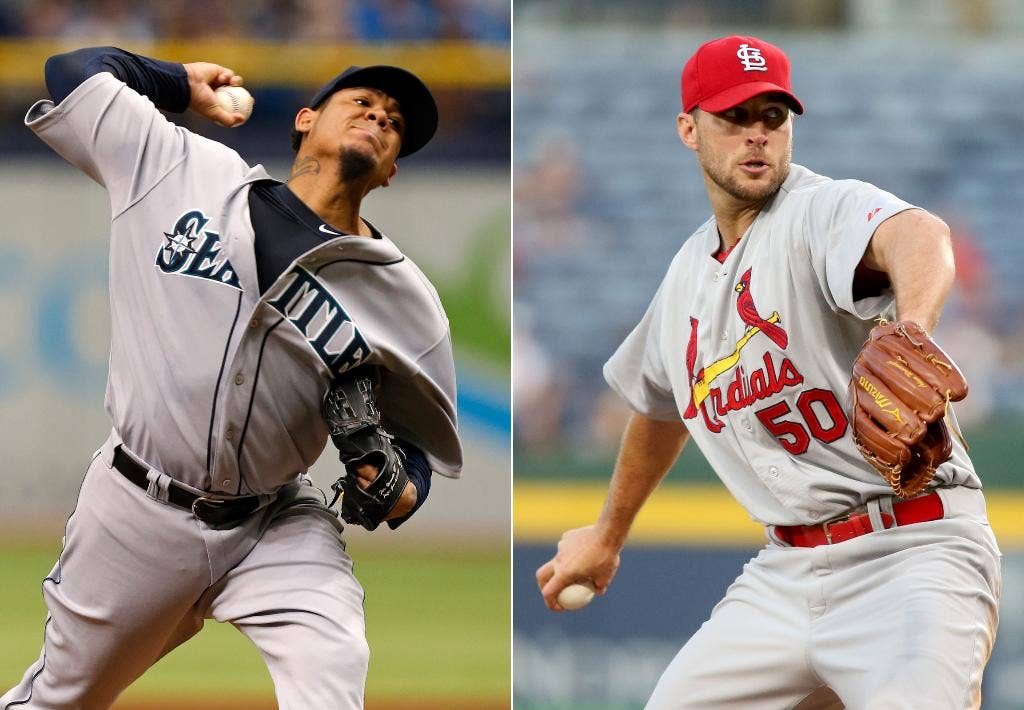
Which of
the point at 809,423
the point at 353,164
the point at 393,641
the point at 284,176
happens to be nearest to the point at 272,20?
the point at 284,176

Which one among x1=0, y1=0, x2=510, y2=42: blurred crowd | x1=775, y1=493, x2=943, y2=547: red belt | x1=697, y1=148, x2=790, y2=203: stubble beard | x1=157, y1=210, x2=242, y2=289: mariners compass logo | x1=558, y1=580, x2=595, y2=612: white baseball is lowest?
x1=558, y1=580, x2=595, y2=612: white baseball

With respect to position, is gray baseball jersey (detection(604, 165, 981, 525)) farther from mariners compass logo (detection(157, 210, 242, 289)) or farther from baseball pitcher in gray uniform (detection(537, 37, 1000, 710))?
mariners compass logo (detection(157, 210, 242, 289))

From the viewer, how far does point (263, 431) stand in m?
2.67

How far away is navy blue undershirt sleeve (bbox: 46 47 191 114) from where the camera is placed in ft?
9.10

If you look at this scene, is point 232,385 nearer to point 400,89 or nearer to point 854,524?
point 400,89

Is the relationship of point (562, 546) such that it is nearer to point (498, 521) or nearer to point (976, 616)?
point (976, 616)

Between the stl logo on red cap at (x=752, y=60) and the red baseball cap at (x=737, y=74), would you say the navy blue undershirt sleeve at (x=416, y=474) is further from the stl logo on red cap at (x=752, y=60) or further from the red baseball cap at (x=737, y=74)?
the stl logo on red cap at (x=752, y=60)

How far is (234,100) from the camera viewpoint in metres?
2.90

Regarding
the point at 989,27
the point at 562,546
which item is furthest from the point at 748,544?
the point at 989,27

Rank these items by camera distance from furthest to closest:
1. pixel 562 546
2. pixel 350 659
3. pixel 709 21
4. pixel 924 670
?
1. pixel 709 21
2. pixel 562 546
3. pixel 350 659
4. pixel 924 670

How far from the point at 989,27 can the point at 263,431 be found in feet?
22.3

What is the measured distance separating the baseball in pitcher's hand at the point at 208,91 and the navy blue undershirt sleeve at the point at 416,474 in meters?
0.79

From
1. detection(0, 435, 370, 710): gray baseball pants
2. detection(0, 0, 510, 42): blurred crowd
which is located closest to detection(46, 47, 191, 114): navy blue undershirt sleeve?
detection(0, 435, 370, 710): gray baseball pants

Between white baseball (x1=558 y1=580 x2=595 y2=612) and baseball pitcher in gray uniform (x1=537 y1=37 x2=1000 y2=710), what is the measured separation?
415 mm
